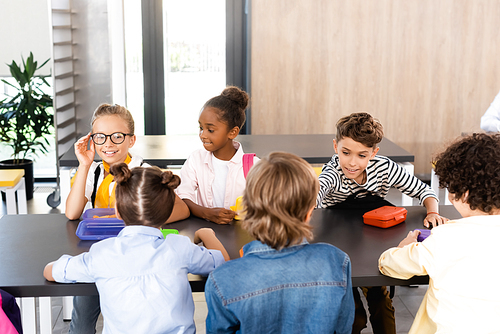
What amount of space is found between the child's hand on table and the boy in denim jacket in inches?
20.5

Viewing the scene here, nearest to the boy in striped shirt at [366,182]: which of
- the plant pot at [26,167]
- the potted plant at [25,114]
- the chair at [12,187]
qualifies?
the chair at [12,187]

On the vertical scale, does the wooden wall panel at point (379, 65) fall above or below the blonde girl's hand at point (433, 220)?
above

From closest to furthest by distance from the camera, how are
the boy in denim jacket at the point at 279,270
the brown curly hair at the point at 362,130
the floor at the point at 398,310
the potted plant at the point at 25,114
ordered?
the boy in denim jacket at the point at 279,270, the brown curly hair at the point at 362,130, the floor at the point at 398,310, the potted plant at the point at 25,114

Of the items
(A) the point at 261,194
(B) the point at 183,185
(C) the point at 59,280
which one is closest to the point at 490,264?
(A) the point at 261,194

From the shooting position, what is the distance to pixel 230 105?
1938mm

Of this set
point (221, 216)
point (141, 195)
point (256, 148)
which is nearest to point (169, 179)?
point (141, 195)

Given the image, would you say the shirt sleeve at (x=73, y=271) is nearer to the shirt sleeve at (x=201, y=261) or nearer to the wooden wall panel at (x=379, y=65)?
the shirt sleeve at (x=201, y=261)

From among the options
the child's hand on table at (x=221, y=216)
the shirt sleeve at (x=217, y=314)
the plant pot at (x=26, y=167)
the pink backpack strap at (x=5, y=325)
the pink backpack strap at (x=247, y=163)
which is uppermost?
the pink backpack strap at (x=247, y=163)

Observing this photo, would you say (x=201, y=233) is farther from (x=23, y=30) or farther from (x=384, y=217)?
(x=23, y=30)

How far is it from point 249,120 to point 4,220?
11.0 feet

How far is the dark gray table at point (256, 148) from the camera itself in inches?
108

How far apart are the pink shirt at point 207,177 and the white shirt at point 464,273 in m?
0.89

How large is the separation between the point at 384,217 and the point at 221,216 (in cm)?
55

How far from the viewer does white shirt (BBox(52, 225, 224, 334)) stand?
1175mm
